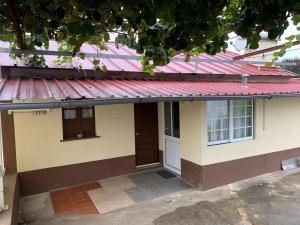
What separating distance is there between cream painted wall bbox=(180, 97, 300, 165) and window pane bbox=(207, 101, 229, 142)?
0.28 metres

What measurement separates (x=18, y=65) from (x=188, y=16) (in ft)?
18.8

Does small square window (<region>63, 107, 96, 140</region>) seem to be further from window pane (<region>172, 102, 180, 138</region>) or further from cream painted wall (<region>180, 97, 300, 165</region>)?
cream painted wall (<region>180, 97, 300, 165</region>)

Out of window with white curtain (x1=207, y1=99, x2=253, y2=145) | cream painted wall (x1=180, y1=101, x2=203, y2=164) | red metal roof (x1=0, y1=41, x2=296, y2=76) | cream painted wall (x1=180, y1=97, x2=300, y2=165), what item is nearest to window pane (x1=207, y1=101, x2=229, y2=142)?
window with white curtain (x1=207, y1=99, x2=253, y2=145)

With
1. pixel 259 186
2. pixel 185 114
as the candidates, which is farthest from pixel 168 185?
Result: pixel 259 186

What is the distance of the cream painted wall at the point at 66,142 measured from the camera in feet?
23.2

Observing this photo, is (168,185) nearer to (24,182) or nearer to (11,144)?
(24,182)

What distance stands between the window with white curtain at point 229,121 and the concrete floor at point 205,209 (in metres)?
1.47

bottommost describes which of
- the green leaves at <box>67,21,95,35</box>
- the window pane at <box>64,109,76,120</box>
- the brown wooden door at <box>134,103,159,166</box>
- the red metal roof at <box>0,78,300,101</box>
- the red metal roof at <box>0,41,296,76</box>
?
the brown wooden door at <box>134,103,159,166</box>

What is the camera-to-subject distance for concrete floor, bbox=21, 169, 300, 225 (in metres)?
5.72

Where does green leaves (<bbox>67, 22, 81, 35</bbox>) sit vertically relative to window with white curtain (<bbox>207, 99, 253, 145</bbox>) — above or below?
above

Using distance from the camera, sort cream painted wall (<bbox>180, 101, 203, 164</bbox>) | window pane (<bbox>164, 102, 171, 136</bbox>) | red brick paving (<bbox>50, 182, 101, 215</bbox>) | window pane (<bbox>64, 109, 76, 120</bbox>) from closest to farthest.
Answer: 1. red brick paving (<bbox>50, 182, 101, 215</bbox>)
2. cream painted wall (<bbox>180, 101, 203, 164</bbox>)
3. window pane (<bbox>64, 109, 76, 120</bbox>)
4. window pane (<bbox>164, 102, 171, 136</bbox>)

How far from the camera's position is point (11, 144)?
22.6 feet

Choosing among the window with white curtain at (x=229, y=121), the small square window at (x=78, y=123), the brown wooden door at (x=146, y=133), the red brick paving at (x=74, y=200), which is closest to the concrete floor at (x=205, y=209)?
the red brick paving at (x=74, y=200)

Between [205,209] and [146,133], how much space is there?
3.72 m
